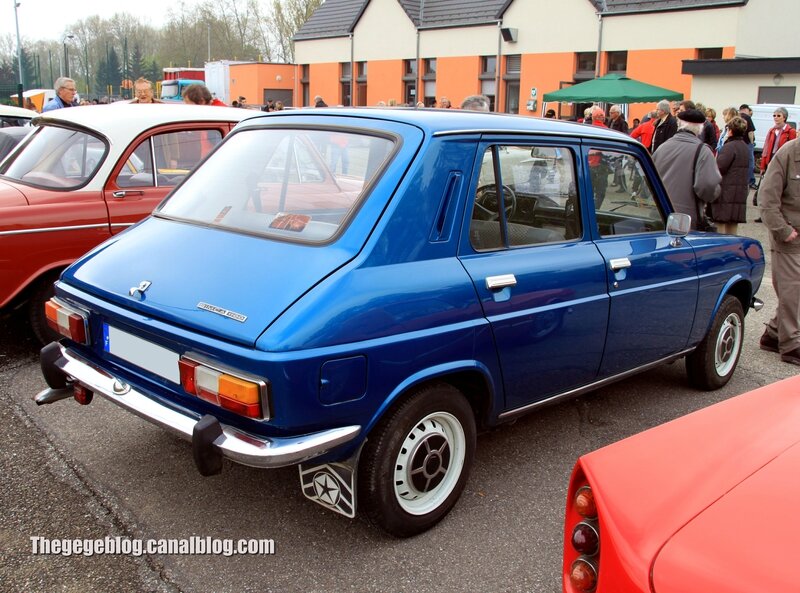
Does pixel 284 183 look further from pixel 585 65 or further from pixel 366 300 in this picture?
pixel 585 65

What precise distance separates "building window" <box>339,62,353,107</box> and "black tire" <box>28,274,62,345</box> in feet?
102

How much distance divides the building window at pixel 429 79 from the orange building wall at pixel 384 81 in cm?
109

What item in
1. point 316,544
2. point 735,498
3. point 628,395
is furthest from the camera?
point 628,395

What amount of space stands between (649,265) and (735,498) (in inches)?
101

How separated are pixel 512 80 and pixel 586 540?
2844 cm

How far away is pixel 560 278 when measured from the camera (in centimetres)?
349

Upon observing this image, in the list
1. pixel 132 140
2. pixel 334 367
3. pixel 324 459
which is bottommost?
pixel 324 459

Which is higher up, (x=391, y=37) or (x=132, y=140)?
(x=391, y=37)

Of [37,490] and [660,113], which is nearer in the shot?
[37,490]

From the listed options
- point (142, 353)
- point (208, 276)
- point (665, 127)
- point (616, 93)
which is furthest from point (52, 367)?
point (616, 93)

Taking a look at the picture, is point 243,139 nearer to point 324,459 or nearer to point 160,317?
point 160,317

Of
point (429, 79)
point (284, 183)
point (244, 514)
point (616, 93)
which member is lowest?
point (244, 514)

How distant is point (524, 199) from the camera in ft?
11.7

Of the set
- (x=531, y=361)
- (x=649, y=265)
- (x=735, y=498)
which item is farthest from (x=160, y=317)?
(x=649, y=265)
